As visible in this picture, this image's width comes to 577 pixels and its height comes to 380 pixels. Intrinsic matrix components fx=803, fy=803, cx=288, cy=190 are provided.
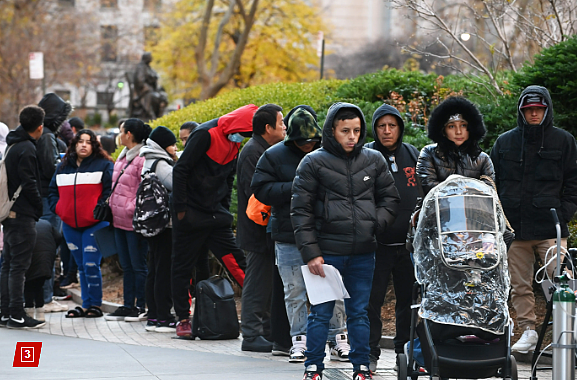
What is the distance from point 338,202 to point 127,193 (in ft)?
13.3

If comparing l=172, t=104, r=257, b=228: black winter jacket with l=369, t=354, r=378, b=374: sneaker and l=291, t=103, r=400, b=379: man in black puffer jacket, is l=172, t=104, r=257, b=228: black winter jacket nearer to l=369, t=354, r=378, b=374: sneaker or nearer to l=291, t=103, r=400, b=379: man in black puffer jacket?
l=291, t=103, r=400, b=379: man in black puffer jacket

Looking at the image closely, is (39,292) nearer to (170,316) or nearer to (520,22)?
(170,316)

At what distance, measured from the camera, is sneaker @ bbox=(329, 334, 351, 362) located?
693 centimetres

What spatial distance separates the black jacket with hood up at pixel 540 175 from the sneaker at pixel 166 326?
152 inches

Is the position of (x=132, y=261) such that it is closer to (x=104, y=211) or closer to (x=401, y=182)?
(x=104, y=211)

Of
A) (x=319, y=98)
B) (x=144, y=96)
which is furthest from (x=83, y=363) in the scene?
(x=144, y=96)

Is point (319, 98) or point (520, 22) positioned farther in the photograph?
point (319, 98)

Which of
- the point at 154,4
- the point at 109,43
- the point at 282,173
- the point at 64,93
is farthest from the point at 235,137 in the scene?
A: the point at 64,93


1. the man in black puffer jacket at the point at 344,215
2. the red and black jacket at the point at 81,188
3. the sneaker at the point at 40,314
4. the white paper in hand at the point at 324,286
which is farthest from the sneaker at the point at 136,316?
the white paper in hand at the point at 324,286

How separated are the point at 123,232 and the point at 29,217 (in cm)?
106

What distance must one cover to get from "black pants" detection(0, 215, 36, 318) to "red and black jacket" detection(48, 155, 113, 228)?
2.19 ft

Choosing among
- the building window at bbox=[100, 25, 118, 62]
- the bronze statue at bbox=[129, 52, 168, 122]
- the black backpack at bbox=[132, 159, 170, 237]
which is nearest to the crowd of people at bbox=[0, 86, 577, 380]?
the black backpack at bbox=[132, 159, 170, 237]

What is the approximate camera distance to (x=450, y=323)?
16.8ft

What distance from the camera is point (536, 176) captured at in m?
6.95
